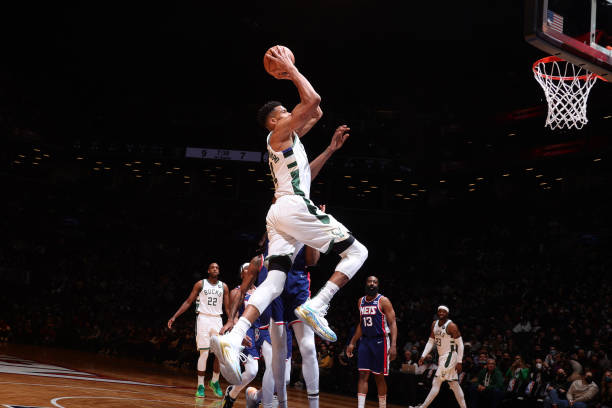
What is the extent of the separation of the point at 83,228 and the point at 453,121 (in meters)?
17.6

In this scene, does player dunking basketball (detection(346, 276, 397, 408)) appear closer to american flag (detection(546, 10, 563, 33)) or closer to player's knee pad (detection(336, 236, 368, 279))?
american flag (detection(546, 10, 563, 33))

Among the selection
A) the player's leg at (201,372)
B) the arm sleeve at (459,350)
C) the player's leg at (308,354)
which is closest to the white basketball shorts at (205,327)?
the player's leg at (201,372)

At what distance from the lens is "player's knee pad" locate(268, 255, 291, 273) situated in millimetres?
4582

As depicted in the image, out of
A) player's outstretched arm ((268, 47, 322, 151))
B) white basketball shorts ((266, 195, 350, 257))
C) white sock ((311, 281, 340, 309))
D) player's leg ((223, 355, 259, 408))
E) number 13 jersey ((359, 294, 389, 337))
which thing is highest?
player's outstretched arm ((268, 47, 322, 151))

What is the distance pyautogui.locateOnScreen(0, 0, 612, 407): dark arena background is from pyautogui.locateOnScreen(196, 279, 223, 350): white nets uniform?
15.5 feet

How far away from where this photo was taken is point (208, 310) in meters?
10.4

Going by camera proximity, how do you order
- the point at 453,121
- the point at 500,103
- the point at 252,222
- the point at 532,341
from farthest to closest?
1. the point at 252,222
2. the point at 453,121
3. the point at 500,103
4. the point at 532,341

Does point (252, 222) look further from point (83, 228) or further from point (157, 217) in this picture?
point (83, 228)

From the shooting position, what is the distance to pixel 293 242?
4711 mm

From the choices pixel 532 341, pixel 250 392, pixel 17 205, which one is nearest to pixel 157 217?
pixel 17 205

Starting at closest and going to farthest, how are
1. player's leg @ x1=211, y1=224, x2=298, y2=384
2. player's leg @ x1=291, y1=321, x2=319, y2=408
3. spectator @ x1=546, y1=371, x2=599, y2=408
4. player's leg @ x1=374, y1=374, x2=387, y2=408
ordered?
player's leg @ x1=211, y1=224, x2=298, y2=384 < player's leg @ x1=291, y1=321, x2=319, y2=408 < player's leg @ x1=374, y1=374, x2=387, y2=408 < spectator @ x1=546, y1=371, x2=599, y2=408

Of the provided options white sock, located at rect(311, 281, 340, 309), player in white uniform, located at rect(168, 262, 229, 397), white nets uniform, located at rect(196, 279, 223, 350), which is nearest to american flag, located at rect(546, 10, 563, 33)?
white sock, located at rect(311, 281, 340, 309)

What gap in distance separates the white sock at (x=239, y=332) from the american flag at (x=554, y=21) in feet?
15.9

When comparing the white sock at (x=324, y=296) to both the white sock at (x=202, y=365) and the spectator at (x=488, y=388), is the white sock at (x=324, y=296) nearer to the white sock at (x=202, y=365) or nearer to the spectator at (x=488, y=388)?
the white sock at (x=202, y=365)
